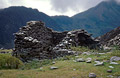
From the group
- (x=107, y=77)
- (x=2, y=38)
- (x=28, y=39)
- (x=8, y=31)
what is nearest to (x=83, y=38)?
(x=28, y=39)

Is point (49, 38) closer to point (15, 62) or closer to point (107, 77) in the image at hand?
point (15, 62)

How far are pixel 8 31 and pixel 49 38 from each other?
5397 inches

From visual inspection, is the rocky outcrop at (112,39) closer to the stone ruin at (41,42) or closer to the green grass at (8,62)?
the stone ruin at (41,42)

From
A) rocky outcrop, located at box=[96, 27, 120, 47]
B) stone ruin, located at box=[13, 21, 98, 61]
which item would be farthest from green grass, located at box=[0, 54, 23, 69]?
rocky outcrop, located at box=[96, 27, 120, 47]

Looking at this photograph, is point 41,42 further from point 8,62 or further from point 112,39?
point 112,39

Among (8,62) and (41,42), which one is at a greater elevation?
(41,42)

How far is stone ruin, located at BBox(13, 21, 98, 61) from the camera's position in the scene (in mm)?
22516

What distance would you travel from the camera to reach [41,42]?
78.2 ft

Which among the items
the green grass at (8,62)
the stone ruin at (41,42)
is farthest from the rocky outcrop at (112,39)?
the green grass at (8,62)

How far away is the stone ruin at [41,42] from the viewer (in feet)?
73.9

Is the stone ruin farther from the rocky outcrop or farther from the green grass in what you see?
the rocky outcrop

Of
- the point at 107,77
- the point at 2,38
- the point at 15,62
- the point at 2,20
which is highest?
the point at 2,20

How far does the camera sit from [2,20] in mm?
169250

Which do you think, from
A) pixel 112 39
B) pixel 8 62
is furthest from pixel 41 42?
pixel 112 39
